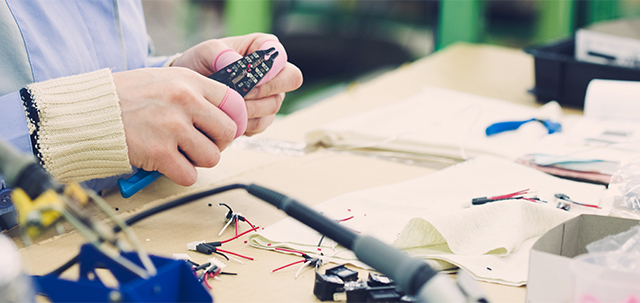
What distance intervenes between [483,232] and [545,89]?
2.43 ft

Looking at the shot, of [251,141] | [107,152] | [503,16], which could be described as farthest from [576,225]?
[503,16]

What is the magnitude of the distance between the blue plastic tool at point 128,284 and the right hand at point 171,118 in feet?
0.73

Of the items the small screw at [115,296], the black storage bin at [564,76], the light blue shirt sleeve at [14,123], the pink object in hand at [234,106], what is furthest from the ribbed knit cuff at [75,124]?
the black storage bin at [564,76]

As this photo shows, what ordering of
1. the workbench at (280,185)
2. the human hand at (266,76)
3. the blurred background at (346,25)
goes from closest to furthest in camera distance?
the workbench at (280,185) < the human hand at (266,76) < the blurred background at (346,25)

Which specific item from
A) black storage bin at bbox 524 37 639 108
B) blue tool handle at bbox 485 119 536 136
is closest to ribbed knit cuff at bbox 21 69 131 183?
blue tool handle at bbox 485 119 536 136

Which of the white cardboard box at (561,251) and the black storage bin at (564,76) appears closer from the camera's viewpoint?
the white cardboard box at (561,251)

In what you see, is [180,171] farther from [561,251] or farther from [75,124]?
[561,251]

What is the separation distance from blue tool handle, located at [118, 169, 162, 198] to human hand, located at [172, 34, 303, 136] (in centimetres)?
16

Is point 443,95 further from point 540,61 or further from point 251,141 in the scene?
point 251,141

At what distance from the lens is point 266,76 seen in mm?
670

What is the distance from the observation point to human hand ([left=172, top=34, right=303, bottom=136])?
0.68 meters

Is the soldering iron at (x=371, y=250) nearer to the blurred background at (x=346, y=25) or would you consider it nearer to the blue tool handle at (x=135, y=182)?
the blue tool handle at (x=135, y=182)

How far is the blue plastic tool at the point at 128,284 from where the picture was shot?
308mm

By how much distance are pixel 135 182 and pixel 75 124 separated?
91mm
